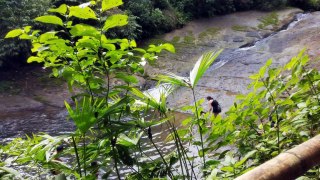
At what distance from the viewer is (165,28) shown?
17.7 m

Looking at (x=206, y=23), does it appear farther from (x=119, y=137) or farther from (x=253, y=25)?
(x=119, y=137)

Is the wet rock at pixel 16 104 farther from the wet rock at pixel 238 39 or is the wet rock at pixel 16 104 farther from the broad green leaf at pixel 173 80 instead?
the broad green leaf at pixel 173 80

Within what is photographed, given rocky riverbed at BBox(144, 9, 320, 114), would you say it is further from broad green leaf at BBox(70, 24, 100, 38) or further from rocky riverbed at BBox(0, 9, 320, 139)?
broad green leaf at BBox(70, 24, 100, 38)

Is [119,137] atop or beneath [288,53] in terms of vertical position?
atop

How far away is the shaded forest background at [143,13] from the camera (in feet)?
41.2

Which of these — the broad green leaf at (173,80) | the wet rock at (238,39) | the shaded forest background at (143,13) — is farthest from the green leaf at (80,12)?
the wet rock at (238,39)

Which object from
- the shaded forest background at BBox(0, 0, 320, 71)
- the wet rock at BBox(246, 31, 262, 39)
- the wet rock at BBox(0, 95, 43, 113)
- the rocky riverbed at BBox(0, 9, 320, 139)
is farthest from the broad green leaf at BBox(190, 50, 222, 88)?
the wet rock at BBox(246, 31, 262, 39)

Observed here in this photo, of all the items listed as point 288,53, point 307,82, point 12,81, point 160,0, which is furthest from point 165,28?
point 307,82

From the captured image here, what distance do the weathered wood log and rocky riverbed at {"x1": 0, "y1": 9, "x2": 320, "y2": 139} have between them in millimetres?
8908

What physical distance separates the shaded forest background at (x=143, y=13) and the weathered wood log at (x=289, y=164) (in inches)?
462

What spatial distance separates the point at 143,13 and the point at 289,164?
626 inches

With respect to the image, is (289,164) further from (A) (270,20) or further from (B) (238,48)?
(A) (270,20)

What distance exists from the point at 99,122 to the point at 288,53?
1340 cm

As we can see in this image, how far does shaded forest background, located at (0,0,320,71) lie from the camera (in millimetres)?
12555
